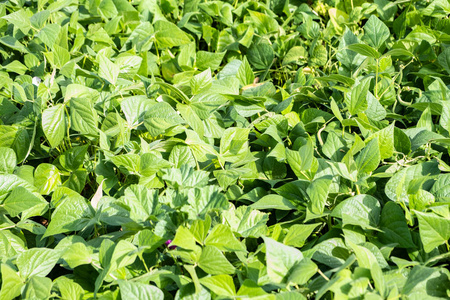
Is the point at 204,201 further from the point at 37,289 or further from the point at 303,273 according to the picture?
the point at 37,289

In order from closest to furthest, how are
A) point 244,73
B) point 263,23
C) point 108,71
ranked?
point 108,71, point 244,73, point 263,23

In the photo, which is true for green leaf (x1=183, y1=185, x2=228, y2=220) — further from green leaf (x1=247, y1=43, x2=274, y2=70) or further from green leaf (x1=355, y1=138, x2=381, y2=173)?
green leaf (x1=247, y1=43, x2=274, y2=70)

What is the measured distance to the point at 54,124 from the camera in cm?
145

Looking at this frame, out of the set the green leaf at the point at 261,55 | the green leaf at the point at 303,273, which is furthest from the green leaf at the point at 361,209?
the green leaf at the point at 261,55

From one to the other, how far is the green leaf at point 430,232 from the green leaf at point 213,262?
43 cm

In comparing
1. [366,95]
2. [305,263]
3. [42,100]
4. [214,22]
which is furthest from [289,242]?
[214,22]

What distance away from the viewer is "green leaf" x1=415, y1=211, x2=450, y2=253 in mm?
1020

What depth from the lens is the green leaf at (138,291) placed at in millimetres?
975

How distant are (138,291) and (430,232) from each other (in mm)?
649

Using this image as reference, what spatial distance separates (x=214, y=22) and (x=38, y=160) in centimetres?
122

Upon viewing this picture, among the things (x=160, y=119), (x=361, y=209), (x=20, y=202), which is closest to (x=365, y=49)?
(x=361, y=209)

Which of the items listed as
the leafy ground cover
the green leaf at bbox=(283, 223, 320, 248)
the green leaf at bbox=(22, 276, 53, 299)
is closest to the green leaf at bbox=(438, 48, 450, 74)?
the leafy ground cover

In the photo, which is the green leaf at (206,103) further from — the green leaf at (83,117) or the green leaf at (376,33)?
the green leaf at (376,33)

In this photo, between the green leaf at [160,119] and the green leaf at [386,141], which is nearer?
the green leaf at [386,141]
